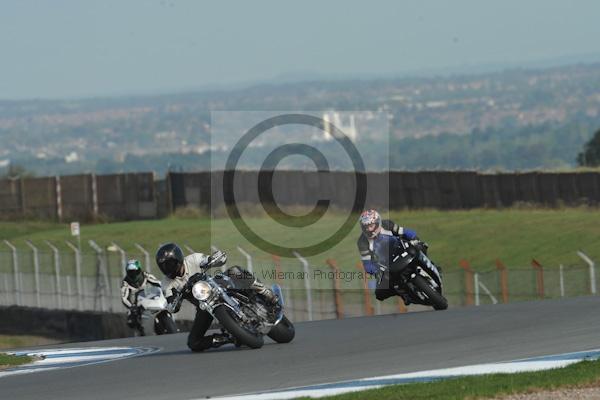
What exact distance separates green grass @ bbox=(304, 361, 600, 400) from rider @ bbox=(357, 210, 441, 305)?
25.3 feet

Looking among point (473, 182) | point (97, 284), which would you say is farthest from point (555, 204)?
point (97, 284)

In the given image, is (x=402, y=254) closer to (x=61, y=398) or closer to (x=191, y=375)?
(x=191, y=375)

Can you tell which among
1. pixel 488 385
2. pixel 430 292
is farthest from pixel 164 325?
pixel 488 385

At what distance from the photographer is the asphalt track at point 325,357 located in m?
13.3

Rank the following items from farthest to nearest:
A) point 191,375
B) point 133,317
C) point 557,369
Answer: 1. point 133,317
2. point 191,375
3. point 557,369

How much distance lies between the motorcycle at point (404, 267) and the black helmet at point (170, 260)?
4.74m

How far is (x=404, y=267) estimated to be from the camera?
20.0 metres

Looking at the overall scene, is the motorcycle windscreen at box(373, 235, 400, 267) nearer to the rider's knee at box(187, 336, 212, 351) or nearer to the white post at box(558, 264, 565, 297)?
the rider's knee at box(187, 336, 212, 351)

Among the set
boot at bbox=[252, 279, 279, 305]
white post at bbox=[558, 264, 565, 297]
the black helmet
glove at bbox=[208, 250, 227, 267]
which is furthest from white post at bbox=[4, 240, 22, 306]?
glove at bbox=[208, 250, 227, 267]

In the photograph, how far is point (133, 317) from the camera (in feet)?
77.9

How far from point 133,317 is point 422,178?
103 ft

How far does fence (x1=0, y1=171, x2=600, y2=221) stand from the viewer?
50.7 meters

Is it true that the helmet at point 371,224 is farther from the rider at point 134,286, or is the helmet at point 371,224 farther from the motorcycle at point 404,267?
the rider at point 134,286

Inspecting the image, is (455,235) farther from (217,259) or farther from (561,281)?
(217,259)
